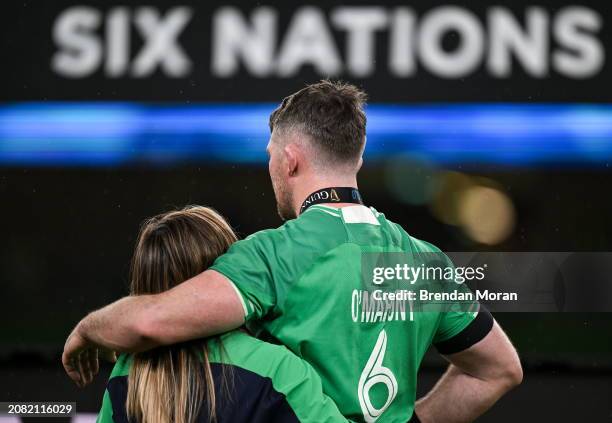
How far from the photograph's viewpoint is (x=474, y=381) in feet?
6.72

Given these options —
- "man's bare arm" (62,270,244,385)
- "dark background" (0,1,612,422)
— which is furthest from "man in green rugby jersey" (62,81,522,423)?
"dark background" (0,1,612,422)

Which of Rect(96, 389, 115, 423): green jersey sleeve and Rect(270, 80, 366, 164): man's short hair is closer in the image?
Rect(96, 389, 115, 423): green jersey sleeve

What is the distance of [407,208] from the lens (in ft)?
16.3

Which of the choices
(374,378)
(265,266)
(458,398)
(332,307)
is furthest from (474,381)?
(265,266)

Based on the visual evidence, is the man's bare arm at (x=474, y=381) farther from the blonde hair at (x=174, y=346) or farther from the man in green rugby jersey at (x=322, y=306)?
the blonde hair at (x=174, y=346)

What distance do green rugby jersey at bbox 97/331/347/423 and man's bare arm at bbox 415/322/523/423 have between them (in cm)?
46

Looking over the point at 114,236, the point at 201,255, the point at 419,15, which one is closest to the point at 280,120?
the point at 201,255

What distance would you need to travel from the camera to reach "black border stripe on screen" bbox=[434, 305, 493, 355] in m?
1.94

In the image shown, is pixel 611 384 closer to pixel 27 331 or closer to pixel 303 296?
pixel 27 331

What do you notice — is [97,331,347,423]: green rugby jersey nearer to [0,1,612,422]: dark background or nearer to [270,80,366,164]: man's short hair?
[270,80,366,164]: man's short hair

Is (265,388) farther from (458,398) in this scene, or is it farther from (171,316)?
(458,398)

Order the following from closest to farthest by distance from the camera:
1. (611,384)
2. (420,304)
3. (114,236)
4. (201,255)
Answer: (201,255) → (420,304) → (611,384) → (114,236)

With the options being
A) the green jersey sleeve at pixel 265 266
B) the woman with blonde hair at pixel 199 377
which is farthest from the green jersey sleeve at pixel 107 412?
the green jersey sleeve at pixel 265 266

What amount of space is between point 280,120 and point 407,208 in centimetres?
310
